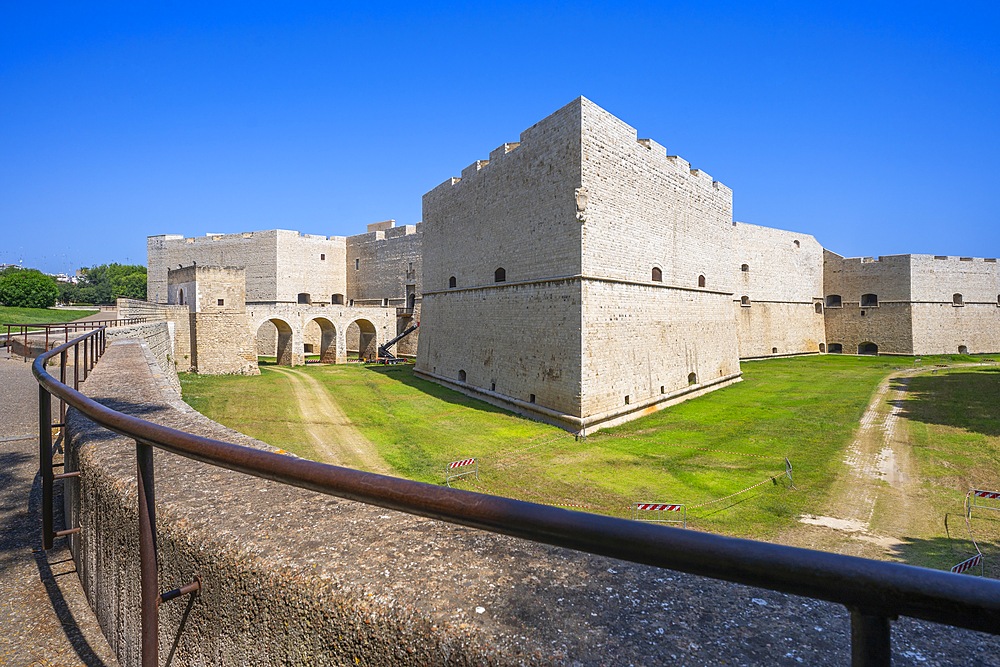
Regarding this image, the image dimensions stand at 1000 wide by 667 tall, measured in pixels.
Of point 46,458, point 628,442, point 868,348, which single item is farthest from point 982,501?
Answer: point 868,348

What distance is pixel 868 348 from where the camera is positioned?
1259 inches

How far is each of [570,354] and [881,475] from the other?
732cm

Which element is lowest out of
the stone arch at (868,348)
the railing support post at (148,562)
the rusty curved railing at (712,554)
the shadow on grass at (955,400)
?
the shadow on grass at (955,400)

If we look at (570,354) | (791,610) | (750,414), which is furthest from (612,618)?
(750,414)

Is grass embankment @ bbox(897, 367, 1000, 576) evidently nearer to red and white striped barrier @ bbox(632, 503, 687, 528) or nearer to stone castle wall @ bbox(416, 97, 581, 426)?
red and white striped barrier @ bbox(632, 503, 687, 528)

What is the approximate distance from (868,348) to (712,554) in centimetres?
3842

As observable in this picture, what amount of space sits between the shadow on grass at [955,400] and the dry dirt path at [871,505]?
66.4 inches

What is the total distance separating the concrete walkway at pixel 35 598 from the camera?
223 centimetres

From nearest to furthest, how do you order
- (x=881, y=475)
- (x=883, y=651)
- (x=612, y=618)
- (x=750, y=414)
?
(x=883, y=651) < (x=612, y=618) < (x=881, y=475) < (x=750, y=414)

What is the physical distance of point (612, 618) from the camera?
1.35 m

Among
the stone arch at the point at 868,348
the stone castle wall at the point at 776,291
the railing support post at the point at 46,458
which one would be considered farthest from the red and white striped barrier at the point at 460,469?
the stone arch at the point at 868,348

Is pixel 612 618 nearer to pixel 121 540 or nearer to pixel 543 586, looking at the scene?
pixel 543 586

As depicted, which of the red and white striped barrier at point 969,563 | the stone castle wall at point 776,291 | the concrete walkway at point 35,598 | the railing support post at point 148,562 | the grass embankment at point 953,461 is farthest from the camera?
the stone castle wall at point 776,291

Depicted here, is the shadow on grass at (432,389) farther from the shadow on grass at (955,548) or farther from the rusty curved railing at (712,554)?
the rusty curved railing at (712,554)
